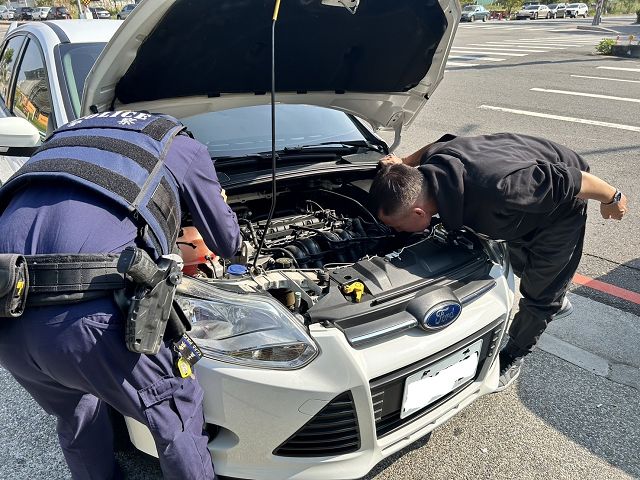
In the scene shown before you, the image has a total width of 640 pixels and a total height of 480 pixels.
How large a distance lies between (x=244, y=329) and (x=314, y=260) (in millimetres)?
713

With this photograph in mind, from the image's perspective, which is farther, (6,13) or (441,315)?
(6,13)

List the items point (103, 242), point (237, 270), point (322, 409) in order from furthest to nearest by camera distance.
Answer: point (237, 270)
point (322, 409)
point (103, 242)

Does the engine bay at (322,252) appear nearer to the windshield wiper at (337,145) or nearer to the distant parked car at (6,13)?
the windshield wiper at (337,145)

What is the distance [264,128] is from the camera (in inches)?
111

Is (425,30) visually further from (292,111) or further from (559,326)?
(559,326)

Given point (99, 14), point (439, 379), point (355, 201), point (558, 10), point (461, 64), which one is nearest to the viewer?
point (439, 379)

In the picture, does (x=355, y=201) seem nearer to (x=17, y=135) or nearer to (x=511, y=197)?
(x=511, y=197)

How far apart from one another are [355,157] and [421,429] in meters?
1.45

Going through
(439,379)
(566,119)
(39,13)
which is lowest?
(566,119)

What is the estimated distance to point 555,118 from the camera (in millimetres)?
7844

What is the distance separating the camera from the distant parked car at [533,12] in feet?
123

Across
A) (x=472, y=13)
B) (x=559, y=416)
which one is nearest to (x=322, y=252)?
(x=559, y=416)

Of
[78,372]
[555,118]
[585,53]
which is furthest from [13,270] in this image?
[585,53]

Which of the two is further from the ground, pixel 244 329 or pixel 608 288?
pixel 244 329
